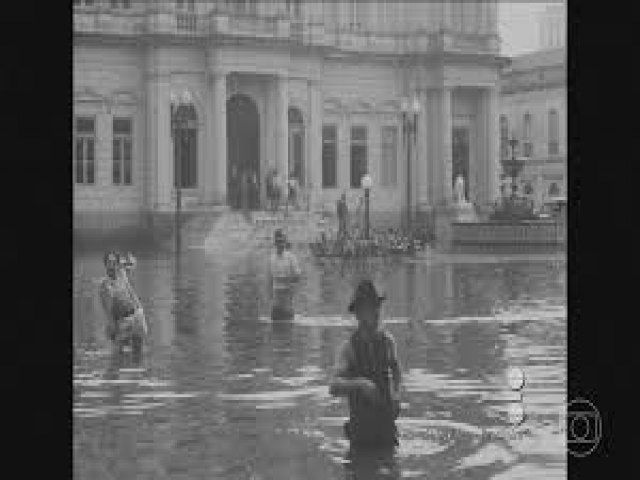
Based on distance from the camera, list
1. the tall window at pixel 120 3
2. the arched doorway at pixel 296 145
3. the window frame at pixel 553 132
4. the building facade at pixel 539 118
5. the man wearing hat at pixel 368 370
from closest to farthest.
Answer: the man wearing hat at pixel 368 370 < the tall window at pixel 120 3 < the arched doorway at pixel 296 145 < the window frame at pixel 553 132 < the building facade at pixel 539 118

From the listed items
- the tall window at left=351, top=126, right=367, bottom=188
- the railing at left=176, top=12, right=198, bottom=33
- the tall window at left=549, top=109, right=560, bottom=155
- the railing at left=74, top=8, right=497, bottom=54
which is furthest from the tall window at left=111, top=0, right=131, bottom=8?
the tall window at left=549, top=109, right=560, bottom=155

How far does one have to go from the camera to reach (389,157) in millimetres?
55438

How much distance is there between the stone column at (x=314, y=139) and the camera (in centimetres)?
5119

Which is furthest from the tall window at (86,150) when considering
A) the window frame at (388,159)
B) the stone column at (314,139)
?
the window frame at (388,159)

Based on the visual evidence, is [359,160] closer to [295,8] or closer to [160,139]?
[295,8]

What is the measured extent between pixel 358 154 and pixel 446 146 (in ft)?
12.5

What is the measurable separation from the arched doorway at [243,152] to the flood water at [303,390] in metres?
25.6

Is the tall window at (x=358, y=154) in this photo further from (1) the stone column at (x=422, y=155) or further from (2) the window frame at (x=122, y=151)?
(2) the window frame at (x=122, y=151)

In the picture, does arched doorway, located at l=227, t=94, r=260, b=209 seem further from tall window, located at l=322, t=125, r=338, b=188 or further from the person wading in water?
the person wading in water

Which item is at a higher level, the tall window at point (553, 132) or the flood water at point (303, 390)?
the tall window at point (553, 132)

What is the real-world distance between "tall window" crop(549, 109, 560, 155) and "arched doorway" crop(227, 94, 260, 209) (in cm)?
3138

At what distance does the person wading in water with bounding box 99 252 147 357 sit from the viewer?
13836 mm

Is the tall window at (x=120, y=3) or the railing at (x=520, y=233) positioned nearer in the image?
the railing at (x=520, y=233)
